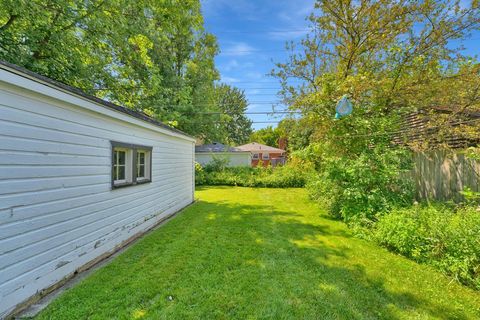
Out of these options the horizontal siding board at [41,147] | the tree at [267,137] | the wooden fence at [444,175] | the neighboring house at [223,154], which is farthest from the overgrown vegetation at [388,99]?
the tree at [267,137]

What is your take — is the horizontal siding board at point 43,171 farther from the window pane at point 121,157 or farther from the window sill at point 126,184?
the window pane at point 121,157

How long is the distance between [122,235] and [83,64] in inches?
205

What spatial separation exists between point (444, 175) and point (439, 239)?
3.29 m

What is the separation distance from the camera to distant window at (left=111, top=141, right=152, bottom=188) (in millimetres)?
4533

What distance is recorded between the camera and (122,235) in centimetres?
458

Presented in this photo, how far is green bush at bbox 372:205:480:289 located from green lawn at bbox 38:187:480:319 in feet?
0.71

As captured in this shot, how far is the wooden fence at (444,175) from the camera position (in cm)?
543

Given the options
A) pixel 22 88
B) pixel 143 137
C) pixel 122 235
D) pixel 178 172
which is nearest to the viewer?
pixel 22 88

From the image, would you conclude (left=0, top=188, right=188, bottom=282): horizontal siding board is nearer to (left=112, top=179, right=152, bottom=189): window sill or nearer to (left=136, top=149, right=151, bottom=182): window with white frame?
(left=112, top=179, right=152, bottom=189): window sill

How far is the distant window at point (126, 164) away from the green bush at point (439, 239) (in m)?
5.41

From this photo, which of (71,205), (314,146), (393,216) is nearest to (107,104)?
(71,205)

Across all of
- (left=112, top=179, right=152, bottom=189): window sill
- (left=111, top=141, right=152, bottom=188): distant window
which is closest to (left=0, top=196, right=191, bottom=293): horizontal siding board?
(left=112, top=179, right=152, bottom=189): window sill

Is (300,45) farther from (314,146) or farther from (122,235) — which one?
(122,235)

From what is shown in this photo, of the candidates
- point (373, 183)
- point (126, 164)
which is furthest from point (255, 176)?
point (126, 164)
